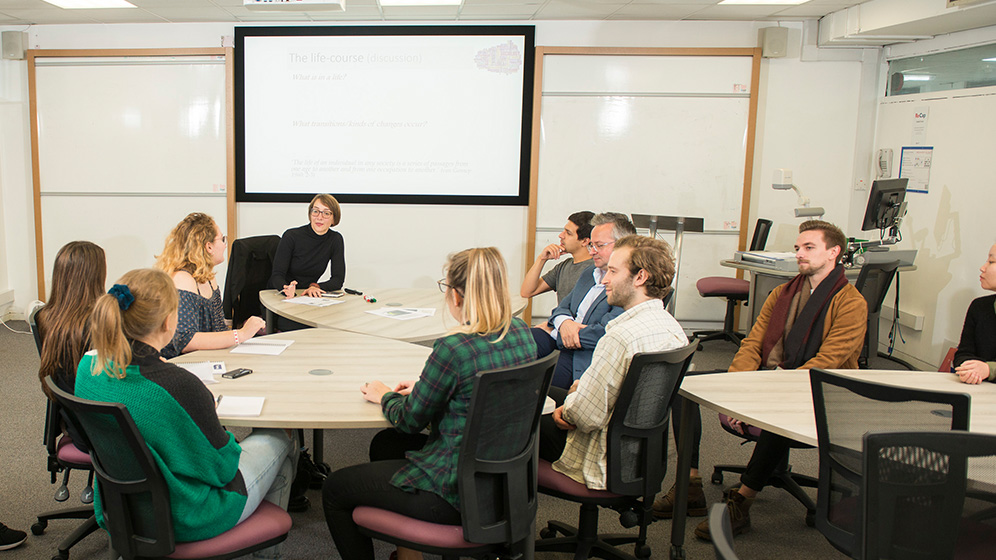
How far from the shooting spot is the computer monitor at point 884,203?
5.02 meters

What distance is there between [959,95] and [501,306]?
4.65 metres

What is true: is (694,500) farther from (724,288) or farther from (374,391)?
(724,288)

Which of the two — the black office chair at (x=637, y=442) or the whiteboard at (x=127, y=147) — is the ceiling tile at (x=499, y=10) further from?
the black office chair at (x=637, y=442)

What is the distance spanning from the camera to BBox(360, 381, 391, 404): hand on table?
7.45 ft

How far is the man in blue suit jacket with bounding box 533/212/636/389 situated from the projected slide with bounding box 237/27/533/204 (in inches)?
104

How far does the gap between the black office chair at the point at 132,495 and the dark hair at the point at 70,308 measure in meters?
0.55

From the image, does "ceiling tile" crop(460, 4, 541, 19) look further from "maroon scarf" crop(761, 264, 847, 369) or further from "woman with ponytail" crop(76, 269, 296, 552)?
"woman with ponytail" crop(76, 269, 296, 552)

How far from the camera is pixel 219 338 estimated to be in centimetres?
292

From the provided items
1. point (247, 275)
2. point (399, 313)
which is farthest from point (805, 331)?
point (247, 275)

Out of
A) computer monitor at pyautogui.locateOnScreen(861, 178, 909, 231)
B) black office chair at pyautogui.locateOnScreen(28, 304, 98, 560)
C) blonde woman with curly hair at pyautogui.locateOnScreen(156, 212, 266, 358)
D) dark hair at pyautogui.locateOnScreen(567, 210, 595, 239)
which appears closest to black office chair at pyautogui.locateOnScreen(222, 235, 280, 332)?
blonde woman with curly hair at pyautogui.locateOnScreen(156, 212, 266, 358)

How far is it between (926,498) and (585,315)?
1856 millimetres

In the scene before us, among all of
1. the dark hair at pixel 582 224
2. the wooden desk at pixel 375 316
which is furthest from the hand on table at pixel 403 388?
the dark hair at pixel 582 224

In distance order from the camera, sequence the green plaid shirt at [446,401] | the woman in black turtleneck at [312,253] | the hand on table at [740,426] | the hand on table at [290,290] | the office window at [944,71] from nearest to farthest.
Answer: the green plaid shirt at [446,401]
the hand on table at [740,426]
the hand on table at [290,290]
the woman in black turtleneck at [312,253]
the office window at [944,71]

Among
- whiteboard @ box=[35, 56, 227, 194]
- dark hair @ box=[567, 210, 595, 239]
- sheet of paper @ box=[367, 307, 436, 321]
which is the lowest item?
sheet of paper @ box=[367, 307, 436, 321]
